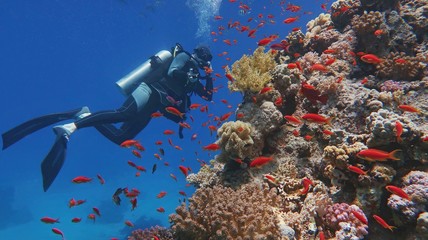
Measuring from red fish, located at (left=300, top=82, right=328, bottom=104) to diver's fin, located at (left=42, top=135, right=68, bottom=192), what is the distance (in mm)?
7329

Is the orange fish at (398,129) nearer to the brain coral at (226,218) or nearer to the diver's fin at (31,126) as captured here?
the brain coral at (226,218)

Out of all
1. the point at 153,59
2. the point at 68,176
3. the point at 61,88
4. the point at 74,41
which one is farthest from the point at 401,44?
the point at 61,88

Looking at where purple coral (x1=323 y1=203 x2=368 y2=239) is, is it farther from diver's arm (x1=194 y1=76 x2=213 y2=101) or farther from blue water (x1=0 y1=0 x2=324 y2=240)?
blue water (x1=0 y1=0 x2=324 y2=240)

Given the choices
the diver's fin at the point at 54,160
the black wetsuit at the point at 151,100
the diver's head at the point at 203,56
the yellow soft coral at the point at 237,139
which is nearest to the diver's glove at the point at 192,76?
the black wetsuit at the point at 151,100

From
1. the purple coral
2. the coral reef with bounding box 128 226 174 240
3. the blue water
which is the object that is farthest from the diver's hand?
the blue water

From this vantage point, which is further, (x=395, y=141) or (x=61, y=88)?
(x=61, y=88)

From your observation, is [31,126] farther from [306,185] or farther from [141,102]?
[306,185]

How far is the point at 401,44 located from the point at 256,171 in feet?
15.7

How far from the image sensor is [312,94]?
213 inches

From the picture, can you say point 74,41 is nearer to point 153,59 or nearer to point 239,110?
point 153,59

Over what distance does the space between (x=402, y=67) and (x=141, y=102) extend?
298 inches

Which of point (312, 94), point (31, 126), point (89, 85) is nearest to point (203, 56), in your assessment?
point (312, 94)

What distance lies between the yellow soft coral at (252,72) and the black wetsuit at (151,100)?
9.99 feet

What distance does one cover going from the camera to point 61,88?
9769 centimetres
